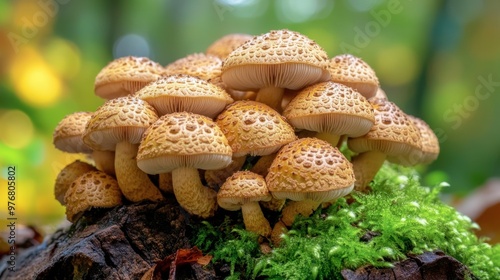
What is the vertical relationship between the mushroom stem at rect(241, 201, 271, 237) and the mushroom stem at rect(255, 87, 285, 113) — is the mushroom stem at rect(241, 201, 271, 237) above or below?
below

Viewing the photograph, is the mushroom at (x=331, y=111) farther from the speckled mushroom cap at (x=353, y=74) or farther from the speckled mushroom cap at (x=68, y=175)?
the speckled mushroom cap at (x=68, y=175)

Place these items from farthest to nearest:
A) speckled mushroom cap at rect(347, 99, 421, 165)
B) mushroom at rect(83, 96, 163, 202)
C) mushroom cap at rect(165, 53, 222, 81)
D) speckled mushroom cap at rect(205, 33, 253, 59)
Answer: speckled mushroom cap at rect(205, 33, 253, 59)
mushroom cap at rect(165, 53, 222, 81)
speckled mushroom cap at rect(347, 99, 421, 165)
mushroom at rect(83, 96, 163, 202)

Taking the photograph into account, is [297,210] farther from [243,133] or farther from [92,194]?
[92,194]

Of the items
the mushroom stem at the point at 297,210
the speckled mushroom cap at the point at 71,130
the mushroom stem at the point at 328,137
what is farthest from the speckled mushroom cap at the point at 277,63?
the speckled mushroom cap at the point at 71,130

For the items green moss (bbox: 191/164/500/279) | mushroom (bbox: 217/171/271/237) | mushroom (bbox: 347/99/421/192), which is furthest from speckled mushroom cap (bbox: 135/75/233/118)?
mushroom (bbox: 347/99/421/192)

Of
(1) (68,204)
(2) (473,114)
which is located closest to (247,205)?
(1) (68,204)

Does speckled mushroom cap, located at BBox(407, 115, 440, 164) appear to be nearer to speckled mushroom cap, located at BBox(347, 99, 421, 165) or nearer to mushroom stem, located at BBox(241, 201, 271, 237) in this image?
speckled mushroom cap, located at BBox(347, 99, 421, 165)

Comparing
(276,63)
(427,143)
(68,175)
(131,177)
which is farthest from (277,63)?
(68,175)

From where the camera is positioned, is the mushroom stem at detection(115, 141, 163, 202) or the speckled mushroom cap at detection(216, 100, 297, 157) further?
the mushroom stem at detection(115, 141, 163, 202)
